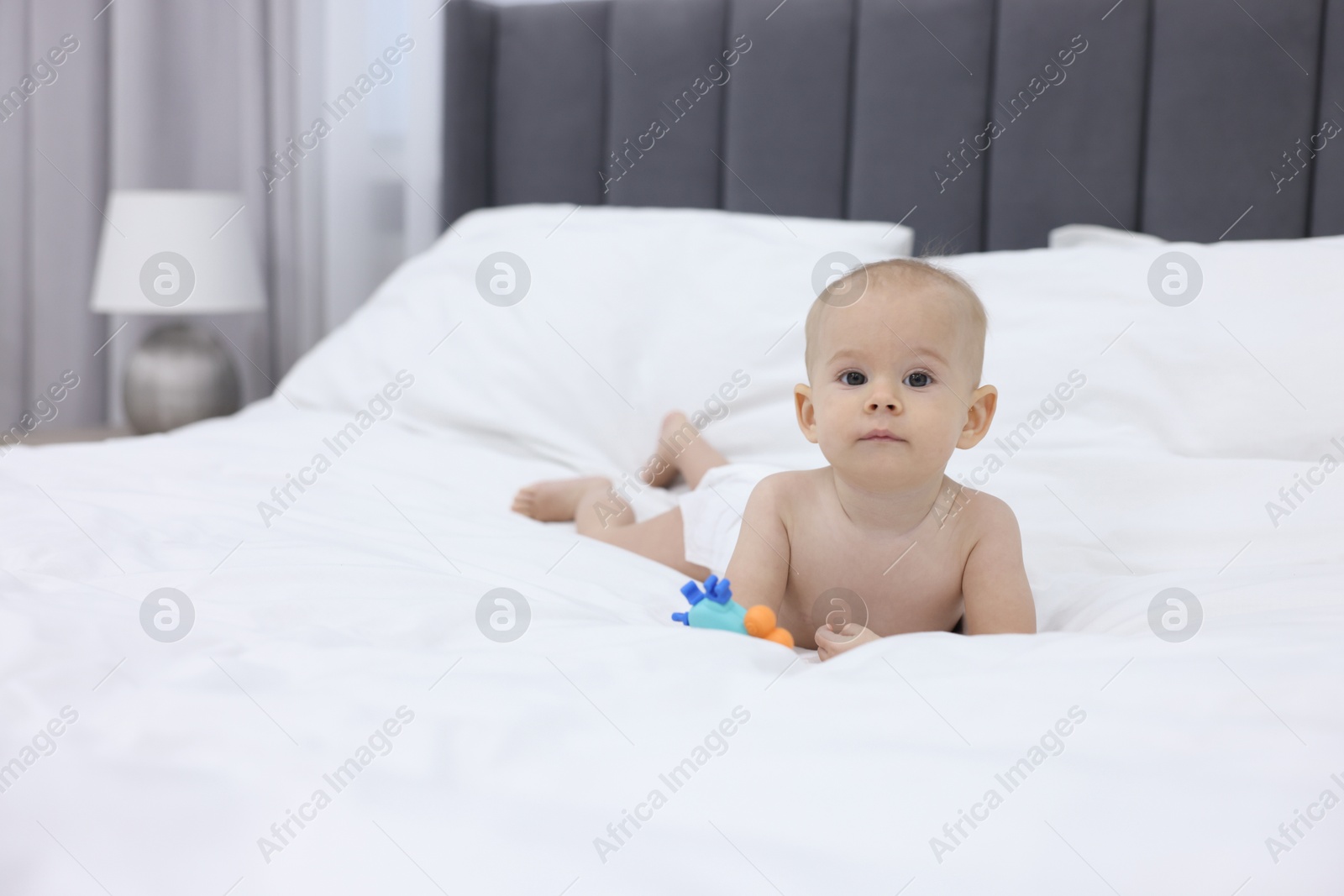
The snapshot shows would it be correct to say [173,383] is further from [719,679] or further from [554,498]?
[719,679]

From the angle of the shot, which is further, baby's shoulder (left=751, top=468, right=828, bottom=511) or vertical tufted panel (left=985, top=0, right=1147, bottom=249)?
vertical tufted panel (left=985, top=0, right=1147, bottom=249)

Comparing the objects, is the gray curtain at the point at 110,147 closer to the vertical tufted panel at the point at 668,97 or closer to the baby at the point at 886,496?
the vertical tufted panel at the point at 668,97

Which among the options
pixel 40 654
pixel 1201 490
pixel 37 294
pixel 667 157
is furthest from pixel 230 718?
pixel 37 294

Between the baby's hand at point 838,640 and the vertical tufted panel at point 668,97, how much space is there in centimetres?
129

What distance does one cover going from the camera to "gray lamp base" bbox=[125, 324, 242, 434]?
6.72 feet

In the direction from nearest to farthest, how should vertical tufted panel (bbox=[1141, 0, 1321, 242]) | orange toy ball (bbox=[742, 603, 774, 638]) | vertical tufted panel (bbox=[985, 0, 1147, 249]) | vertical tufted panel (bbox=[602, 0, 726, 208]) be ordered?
1. orange toy ball (bbox=[742, 603, 774, 638])
2. vertical tufted panel (bbox=[1141, 0, 1321, 242])
3. vertical tufted panel (bbox=[985, 0, 1147, 249])
4. vertical tufted panel (bbox=[602, 0, 726, 208])

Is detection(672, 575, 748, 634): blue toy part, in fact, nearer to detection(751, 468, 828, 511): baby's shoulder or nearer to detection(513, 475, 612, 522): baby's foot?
detection(751, 468, 828, 511): baby's shoulder

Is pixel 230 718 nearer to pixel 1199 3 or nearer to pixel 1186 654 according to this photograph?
pixel 1186 654

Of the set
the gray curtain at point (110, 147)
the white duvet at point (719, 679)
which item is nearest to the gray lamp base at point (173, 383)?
the gray curtain at point (110, 147)

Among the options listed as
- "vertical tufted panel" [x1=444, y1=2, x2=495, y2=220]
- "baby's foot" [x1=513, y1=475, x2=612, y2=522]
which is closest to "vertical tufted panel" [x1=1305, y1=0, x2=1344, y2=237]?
"baby's foot" [x1=513, y1=475, x2=612, y2=522]

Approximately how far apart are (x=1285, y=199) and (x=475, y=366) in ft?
4.21

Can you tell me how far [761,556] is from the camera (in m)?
0.97

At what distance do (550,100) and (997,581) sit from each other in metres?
1.56

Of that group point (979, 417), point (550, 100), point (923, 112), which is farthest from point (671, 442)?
point (550, 100)
